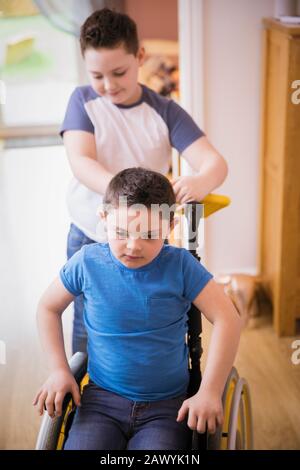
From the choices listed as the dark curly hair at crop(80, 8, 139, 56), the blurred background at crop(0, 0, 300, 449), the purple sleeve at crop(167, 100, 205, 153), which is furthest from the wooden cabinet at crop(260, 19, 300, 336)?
the dark curly hair at crop(80, 8, 139, 56)

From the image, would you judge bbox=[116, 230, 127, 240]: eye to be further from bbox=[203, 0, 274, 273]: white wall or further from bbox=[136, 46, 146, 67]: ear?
bbox=[203, 0, 274, 273]: white wall

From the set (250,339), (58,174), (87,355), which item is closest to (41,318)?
(87,355)

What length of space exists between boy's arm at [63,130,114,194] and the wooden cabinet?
577 mm

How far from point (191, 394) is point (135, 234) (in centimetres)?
29

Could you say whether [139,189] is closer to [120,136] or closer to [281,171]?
[120,136]

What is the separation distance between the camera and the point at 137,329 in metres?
0.85

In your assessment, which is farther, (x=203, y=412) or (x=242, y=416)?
(x=242, y=416)

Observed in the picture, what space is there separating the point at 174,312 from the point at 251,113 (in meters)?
0.90

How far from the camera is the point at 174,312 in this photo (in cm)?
85

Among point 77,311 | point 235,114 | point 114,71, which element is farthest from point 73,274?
point 235,114

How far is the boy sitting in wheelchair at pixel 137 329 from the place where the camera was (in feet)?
2.62

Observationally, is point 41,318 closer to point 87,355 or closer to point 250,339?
point 87,355

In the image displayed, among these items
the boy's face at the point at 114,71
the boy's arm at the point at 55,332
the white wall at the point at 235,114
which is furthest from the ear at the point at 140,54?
the white wall at the point at 235,114

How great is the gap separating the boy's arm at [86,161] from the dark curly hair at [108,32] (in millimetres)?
146
